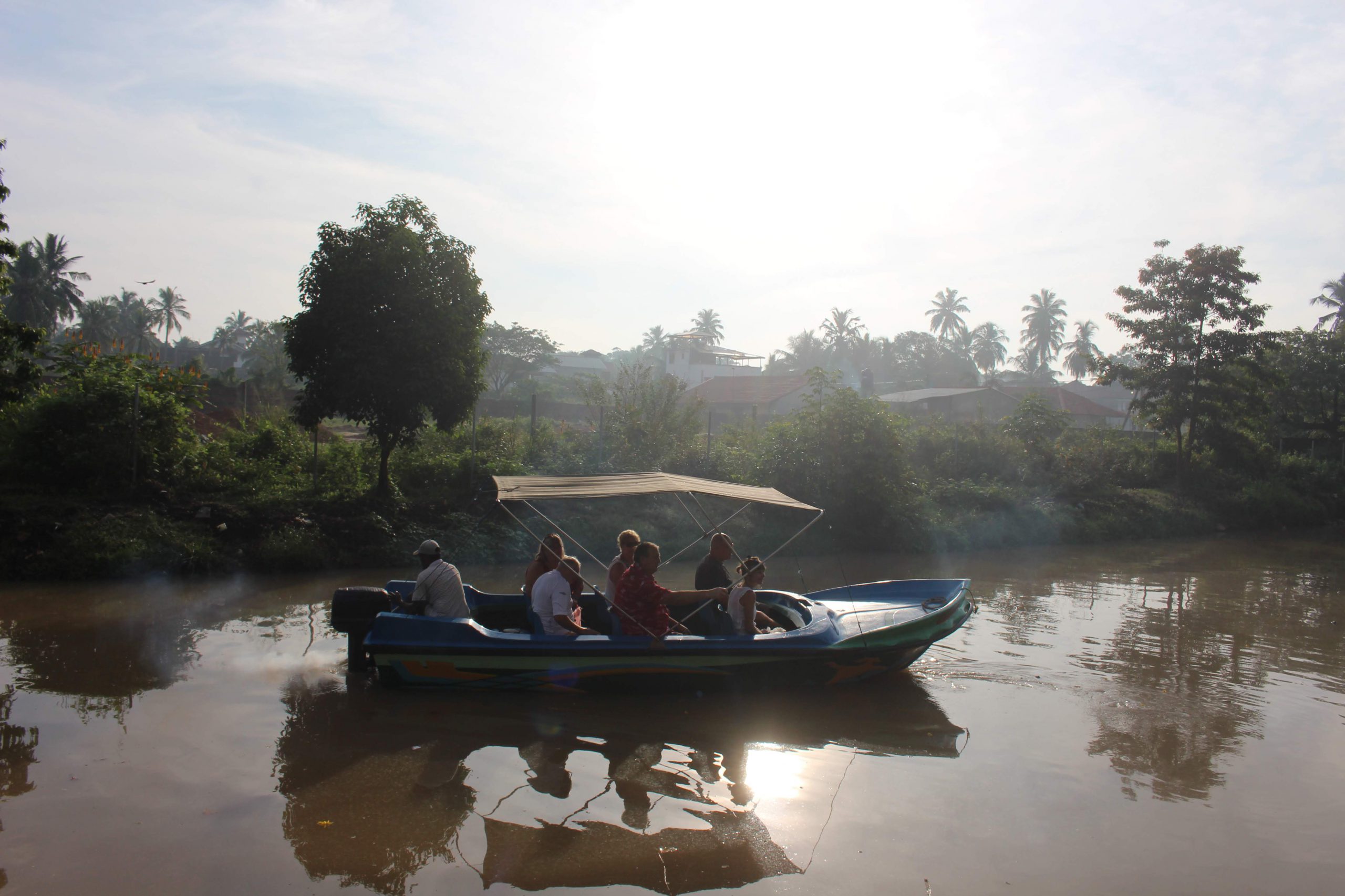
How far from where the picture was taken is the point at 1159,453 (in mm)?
25516

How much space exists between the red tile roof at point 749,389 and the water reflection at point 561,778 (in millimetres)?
33977

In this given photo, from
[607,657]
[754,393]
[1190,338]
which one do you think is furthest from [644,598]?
[754,393]

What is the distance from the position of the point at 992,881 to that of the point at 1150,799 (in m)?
1.80

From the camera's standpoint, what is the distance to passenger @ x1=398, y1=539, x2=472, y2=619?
289 inches

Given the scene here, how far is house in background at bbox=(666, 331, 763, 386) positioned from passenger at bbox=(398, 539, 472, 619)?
4997 cm

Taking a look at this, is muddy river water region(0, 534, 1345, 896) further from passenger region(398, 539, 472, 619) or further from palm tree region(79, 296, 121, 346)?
palm tree region(79, 296, 121, 346)

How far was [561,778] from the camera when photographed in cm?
575

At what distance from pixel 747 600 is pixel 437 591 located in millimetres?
2603

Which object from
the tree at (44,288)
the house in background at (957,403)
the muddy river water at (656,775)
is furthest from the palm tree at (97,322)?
the muddy river water at (656,775)

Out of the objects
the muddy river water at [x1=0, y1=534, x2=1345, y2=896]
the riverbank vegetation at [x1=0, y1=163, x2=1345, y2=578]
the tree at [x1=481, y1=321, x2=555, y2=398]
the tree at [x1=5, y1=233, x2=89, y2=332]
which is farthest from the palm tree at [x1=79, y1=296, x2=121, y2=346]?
the muddy river water at [x1=0, y1=534, x2=1345, y2=896]

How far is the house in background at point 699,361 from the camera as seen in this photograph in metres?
60.0

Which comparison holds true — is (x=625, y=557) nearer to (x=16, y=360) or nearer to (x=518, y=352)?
(x=16, y=360)

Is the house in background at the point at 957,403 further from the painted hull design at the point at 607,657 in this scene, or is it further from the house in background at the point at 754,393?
the painted hull design at the point at 607,657

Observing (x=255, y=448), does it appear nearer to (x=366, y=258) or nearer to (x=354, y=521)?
(x=354, y=521)
